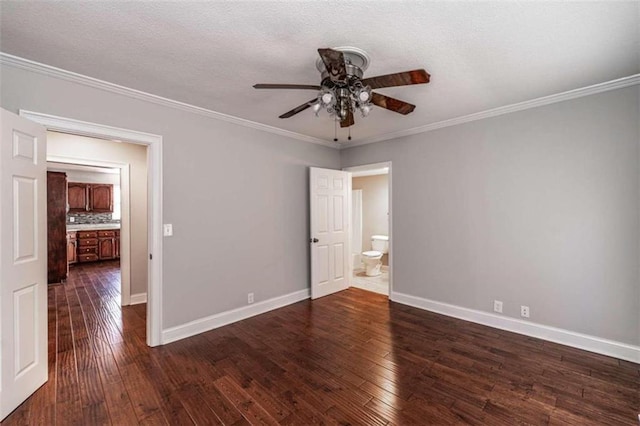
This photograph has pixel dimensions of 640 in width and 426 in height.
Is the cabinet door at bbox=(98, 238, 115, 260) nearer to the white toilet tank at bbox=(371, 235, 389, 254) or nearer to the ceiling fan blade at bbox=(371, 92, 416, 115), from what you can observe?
the white toilet tank at bbox=(371, 235, 389, 254)

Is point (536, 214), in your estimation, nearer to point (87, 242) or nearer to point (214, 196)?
point (214, 196)

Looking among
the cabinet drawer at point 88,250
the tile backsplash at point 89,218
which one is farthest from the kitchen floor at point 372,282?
the tile backsplash at point 89,218

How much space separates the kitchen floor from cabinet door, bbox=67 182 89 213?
7.41 meters

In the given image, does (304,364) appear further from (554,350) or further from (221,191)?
(554,350)

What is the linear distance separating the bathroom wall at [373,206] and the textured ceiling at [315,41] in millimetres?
3835

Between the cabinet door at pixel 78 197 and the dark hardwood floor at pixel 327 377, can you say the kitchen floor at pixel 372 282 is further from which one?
the cabinet door at pixel 78 197

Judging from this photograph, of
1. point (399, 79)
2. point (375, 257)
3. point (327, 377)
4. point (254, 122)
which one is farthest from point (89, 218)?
point (399, 79)

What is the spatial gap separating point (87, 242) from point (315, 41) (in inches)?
326

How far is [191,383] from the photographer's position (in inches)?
90.7

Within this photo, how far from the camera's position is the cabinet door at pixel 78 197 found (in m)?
7.43

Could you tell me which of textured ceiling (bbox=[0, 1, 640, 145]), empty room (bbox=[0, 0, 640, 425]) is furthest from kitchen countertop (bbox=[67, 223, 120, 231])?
textured ceiling (bbox=[0, 1, 640, 145])

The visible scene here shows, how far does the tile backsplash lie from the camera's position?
303 inches

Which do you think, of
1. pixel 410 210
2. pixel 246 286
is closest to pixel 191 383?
pixel 246 286

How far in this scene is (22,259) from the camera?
6.74 feet
